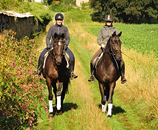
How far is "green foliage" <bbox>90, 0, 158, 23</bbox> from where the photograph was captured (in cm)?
6200

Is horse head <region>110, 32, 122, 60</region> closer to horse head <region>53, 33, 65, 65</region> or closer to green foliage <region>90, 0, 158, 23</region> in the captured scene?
horse head <region>53, 33, 65, 65</region>

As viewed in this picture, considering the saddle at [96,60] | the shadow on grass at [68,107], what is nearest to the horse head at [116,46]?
the saddle at [96,60]

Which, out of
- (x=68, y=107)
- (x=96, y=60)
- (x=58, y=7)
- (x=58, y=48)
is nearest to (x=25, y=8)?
(x=96, y=60)

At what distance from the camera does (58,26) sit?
7.71 m

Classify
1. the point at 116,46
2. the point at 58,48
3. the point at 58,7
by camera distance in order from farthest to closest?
the point at 58,7 → the point at 116,46 → the point at 58,48

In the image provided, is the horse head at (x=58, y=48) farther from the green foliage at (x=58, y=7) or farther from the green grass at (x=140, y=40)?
the green foliage at (x=58, y=7)

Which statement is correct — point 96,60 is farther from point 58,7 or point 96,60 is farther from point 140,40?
point 58,7

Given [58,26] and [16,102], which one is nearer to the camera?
[16,102]

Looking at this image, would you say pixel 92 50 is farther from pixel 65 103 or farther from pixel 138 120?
pixel 138 120

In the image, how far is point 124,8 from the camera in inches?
2470

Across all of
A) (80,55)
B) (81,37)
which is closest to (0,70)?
(80,55)

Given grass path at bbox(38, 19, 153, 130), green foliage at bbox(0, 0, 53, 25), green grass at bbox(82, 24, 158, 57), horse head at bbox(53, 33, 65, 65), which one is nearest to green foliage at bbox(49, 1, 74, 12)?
green grass at bbox(82, 24, 158, 57)

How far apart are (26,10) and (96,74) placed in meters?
15.5

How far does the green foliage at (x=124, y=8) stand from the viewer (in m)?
62.0
